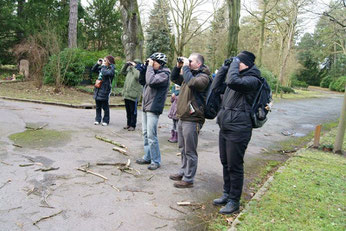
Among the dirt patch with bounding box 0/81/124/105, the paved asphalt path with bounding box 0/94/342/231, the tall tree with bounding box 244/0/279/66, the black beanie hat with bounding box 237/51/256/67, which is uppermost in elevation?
the tall tree with bounding box 244/0/279/66

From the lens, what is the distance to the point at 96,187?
14.9 feet

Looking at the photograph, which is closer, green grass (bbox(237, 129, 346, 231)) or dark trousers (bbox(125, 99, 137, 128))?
green grass (bbox(237, 129, 346, 231))

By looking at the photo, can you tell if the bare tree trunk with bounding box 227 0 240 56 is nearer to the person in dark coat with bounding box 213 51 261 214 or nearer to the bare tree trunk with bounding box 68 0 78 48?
the person in dark coat with bounding box 213 51 261 214

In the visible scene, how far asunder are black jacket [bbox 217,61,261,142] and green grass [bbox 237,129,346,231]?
107cm

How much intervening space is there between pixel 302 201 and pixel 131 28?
10672mm

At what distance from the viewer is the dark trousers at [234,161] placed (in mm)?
3998

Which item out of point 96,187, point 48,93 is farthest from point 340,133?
point 48,93

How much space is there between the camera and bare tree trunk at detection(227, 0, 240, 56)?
1284 centimetres

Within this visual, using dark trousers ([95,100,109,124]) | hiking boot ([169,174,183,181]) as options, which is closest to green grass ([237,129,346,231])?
hiking boot ([169,174,183,181])

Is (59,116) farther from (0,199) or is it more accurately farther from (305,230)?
(305,230)

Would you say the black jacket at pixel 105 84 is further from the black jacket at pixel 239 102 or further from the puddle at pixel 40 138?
the black jacket at pixel 239 102

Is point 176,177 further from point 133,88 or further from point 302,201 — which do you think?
point 133,88

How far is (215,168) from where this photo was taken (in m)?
6.05

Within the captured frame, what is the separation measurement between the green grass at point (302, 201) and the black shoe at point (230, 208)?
0.61 feet
